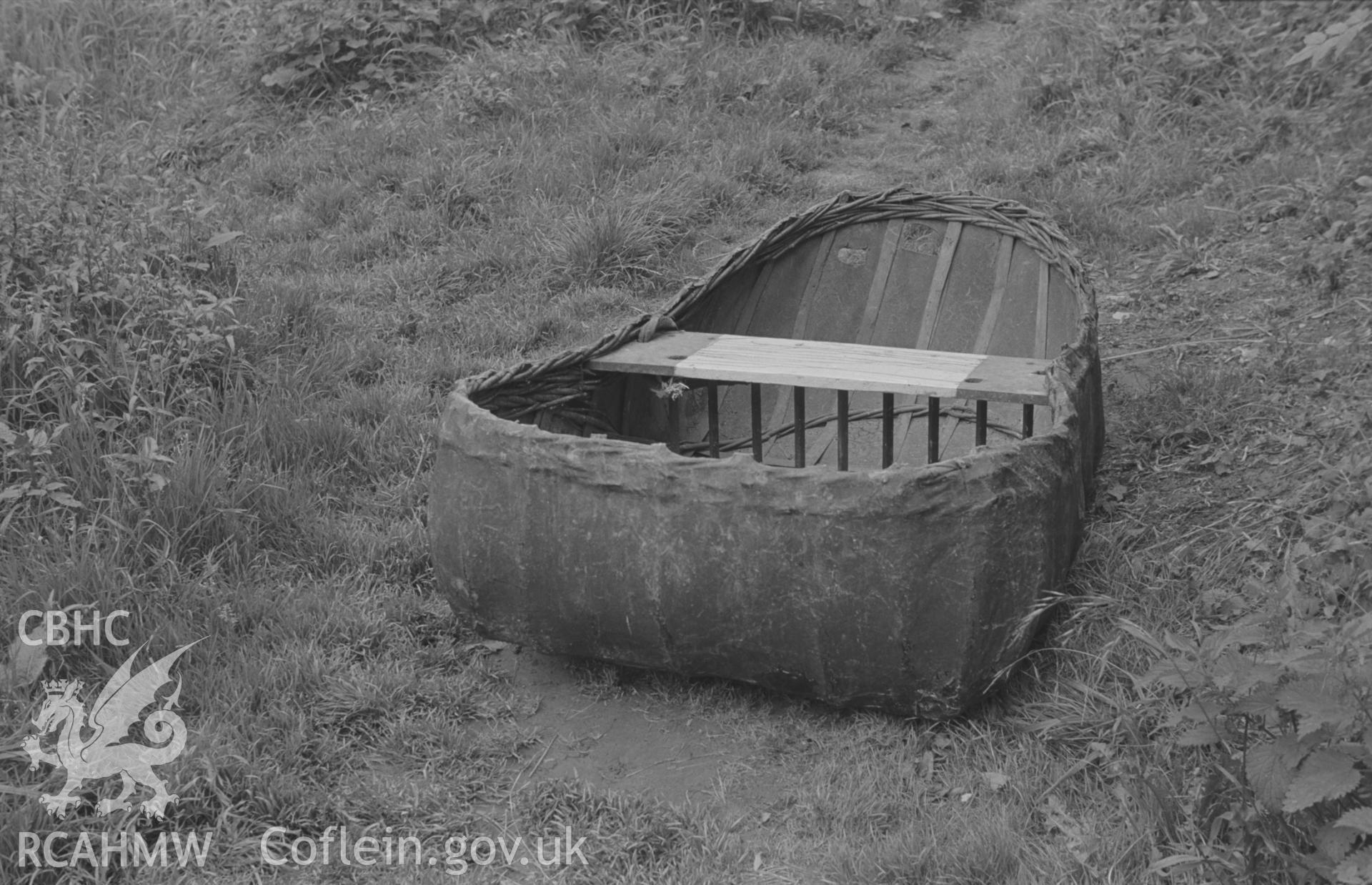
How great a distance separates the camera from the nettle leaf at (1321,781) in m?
2.36

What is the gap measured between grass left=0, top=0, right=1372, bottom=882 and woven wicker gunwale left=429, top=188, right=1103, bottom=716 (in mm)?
236

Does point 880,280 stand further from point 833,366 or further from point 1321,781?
point 1321,781

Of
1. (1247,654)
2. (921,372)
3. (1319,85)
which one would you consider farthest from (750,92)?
(1247,654)

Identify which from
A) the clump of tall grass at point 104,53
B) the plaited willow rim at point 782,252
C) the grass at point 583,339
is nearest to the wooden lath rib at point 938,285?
the plaited willow rim at point 782,252

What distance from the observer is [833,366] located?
13.2 feet

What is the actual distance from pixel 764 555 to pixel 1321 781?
119 centimetres

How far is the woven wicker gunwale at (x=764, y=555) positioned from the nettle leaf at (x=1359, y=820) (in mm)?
890

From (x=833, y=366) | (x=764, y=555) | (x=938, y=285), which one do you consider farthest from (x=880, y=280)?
(x=764, y=555)

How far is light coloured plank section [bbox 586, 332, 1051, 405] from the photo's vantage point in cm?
379

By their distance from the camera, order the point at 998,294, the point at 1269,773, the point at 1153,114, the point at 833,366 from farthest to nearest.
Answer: the point at 1153,114 → the point at 998,294 → the point at 833,366 → the point at 1269,773

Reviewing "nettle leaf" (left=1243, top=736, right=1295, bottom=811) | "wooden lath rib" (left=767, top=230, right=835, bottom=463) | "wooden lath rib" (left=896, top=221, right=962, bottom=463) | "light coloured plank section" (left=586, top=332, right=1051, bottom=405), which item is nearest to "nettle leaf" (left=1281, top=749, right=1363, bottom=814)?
"nettle leaf" (left=1243, top=736, right=1295, bottom=811)

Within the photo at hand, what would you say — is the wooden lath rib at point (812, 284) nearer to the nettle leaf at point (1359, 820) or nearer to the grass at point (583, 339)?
the grass at point (583, 339)

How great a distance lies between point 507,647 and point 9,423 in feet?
5.50

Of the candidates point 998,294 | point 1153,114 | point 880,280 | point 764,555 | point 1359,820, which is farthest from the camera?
point 1153,114
